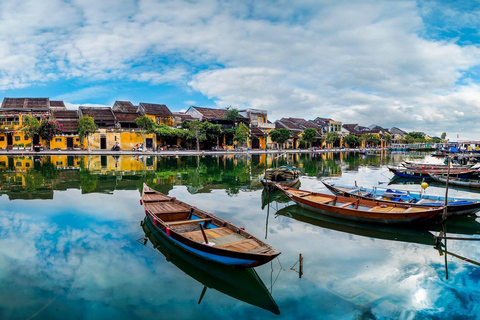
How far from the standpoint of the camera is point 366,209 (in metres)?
13.9

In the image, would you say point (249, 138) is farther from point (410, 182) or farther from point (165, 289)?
point (165, 289)

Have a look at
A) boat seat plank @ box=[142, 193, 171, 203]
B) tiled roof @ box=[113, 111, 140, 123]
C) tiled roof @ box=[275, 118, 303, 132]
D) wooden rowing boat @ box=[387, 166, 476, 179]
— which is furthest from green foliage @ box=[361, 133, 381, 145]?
boat seat plank @ box=[142, 193, 171, 203]

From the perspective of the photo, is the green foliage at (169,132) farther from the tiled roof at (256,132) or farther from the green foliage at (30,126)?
the green foliage at (30,126)

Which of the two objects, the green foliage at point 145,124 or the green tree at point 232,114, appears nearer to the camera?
the green foliage at point 145,124

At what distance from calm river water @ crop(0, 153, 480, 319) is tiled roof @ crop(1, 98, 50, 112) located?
152 feet

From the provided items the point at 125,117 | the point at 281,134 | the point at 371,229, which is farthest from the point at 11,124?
the point at 371,229

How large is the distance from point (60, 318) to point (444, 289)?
29.0 ft

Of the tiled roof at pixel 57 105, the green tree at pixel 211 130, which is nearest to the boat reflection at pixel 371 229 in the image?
the green tree at pixel 211 130

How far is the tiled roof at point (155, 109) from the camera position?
57625 millimetres

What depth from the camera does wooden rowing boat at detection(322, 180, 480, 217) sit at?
13188mm

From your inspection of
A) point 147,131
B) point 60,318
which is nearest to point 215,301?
point 60,318

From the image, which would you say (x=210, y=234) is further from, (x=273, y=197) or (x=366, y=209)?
(x=273, y=197)

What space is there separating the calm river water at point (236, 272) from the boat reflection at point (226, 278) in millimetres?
27

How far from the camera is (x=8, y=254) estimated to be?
9609 mm
